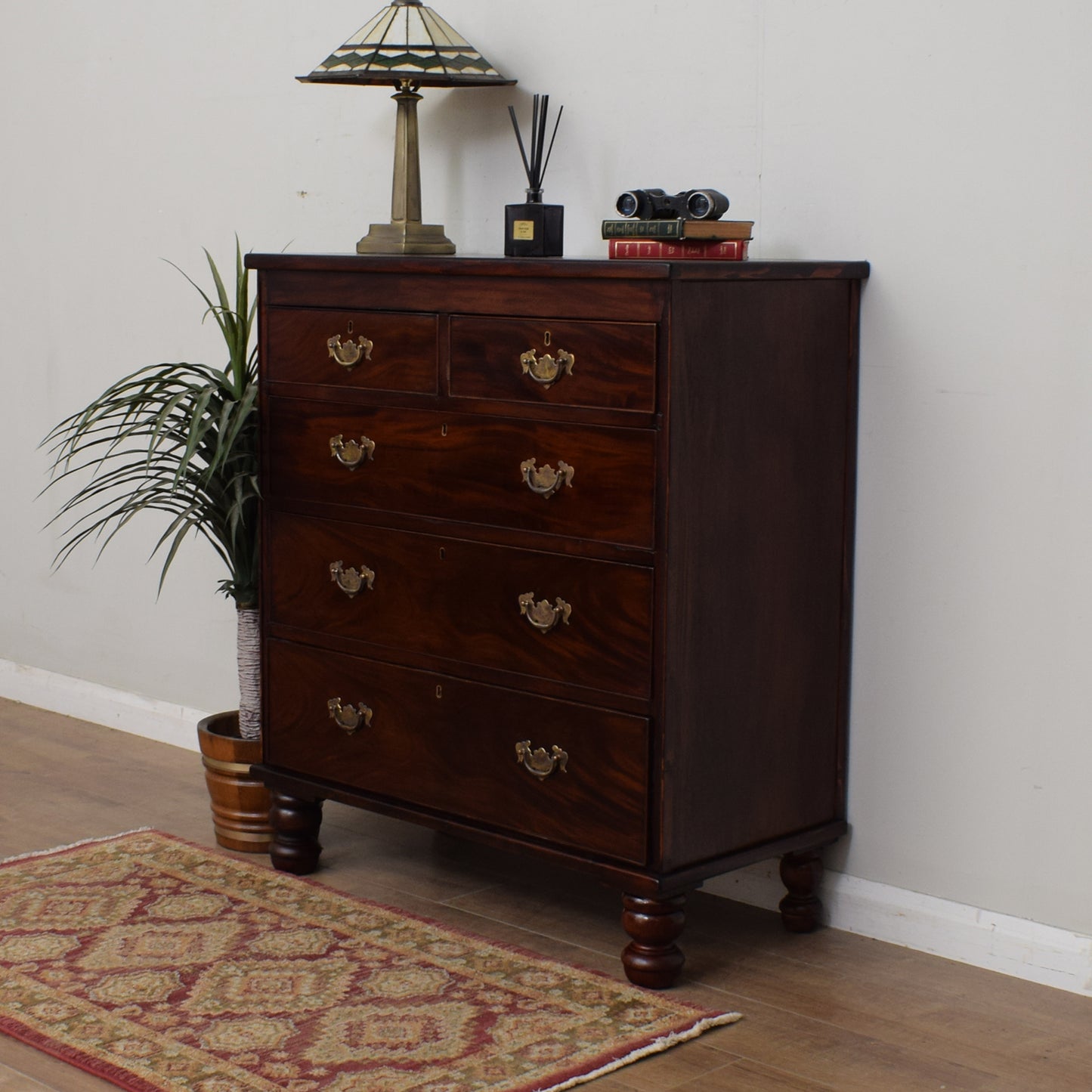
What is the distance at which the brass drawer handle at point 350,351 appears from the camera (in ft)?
8.29

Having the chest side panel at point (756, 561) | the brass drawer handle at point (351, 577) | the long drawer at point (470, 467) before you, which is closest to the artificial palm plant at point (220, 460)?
the long drawer at point (470, 467)

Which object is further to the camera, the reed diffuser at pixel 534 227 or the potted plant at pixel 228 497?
the potted plant at pixel 228 497

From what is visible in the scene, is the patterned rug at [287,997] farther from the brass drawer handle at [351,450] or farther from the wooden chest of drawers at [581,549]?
the brass drawer handle at [351,450]

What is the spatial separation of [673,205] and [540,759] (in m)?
0.84

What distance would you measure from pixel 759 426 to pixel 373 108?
1271 mm

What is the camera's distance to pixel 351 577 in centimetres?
259

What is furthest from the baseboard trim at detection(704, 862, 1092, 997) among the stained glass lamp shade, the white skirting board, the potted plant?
the stained glass lamp shade

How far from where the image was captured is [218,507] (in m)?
2.86

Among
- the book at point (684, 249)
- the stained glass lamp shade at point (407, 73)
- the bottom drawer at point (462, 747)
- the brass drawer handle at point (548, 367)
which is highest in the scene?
the stained glass lamp shade at point (407, 73)

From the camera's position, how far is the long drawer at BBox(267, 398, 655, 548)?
222 cm

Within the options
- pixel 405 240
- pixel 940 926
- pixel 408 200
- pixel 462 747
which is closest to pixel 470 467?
pixel 462 747

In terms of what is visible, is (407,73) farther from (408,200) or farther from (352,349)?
(352,349)

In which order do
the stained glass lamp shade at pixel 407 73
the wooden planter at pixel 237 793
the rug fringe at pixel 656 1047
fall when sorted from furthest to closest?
the wooden planter at pixel 237 793
the stained glass lamp shade at pixel 407 73
the rug fringe at pixel 656 1047

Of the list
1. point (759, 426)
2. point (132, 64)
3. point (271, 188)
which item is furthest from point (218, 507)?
point (132, 64)
